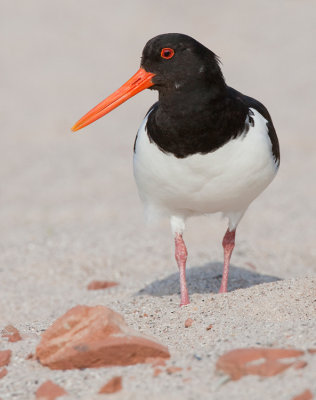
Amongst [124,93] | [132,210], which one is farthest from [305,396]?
[132,210]

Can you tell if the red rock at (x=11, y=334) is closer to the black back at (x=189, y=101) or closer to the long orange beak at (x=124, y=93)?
→ the long orange beak at (x=124, y=93)

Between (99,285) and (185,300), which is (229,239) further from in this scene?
(99,285)

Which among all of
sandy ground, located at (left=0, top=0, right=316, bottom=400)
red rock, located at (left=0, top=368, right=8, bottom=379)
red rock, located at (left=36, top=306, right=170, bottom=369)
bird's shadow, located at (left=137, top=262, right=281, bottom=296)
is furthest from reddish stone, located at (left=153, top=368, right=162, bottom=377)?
bird's shadow, located at (left=137, top=262, right=281, bottom=296)

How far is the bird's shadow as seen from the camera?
224 inches

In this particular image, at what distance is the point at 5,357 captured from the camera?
352cm

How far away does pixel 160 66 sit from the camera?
171 inches

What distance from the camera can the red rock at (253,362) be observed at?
115 inches

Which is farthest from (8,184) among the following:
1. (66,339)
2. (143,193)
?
(66,339)

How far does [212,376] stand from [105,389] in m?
0.45

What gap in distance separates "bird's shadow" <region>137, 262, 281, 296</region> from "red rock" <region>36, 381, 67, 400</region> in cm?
252

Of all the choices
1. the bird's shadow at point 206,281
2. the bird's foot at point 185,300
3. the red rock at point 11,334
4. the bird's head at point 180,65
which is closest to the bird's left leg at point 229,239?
the bird's shadow at point 206,281

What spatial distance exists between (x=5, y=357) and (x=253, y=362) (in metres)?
1.27

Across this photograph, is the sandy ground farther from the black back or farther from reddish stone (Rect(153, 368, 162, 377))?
the black back

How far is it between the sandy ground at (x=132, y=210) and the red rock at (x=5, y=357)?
0.20ft
